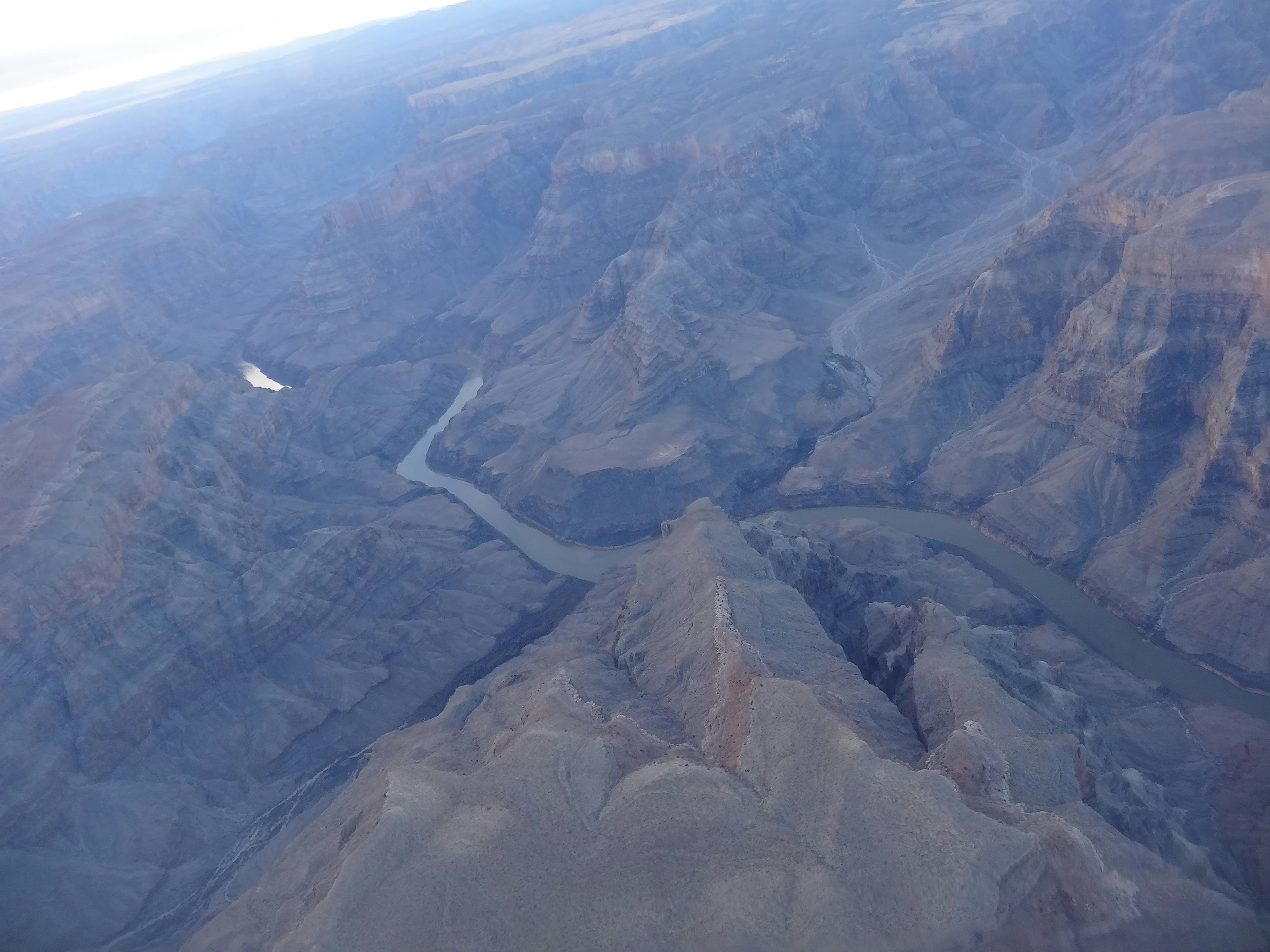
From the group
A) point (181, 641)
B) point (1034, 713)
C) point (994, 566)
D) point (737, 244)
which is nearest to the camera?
point (1034, 713)

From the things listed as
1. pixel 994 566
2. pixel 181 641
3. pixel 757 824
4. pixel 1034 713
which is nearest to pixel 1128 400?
pixel 994 566

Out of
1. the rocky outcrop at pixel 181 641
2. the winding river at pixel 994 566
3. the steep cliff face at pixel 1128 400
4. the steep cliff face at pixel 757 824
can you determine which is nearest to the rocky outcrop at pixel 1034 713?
the steep cliff face at pixel 757 824

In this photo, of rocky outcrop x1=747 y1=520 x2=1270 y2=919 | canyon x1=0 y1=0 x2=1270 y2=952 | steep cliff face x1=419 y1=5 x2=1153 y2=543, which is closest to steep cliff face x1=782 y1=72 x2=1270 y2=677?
canyon x1=0 y1=0 x2=1270 y2=952

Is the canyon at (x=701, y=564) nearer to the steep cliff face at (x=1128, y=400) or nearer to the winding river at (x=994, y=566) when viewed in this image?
the steep cliff face at (x=1128, y=400)

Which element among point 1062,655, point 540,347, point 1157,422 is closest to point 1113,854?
point 1062,655

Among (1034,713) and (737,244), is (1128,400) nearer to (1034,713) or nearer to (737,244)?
(1034,713)

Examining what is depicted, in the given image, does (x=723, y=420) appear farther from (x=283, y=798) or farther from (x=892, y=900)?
(x=892, y=900)
